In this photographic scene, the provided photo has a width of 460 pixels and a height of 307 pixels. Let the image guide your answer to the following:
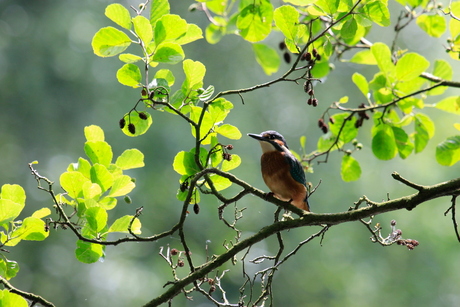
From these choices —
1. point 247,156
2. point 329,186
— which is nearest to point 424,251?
point 329,186

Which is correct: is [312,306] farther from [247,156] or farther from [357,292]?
[247,156]

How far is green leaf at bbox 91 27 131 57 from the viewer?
1869 mm

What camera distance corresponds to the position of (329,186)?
9.52 m

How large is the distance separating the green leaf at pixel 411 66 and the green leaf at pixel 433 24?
767 mm

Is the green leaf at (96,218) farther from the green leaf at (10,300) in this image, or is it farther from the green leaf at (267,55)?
the green leaf at (267,55)

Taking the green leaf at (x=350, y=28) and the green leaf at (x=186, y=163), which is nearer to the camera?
the green leaf at (x=350, y=28)

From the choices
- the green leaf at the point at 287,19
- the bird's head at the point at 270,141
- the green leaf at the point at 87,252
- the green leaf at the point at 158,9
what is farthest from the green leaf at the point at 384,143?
the green leaf at the point at 87,252

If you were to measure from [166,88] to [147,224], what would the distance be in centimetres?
725

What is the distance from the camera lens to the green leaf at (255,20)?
213 centimetres

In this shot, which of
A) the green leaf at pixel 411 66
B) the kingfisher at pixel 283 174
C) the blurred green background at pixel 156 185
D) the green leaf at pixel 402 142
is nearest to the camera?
the green leaf at pixel 411 66

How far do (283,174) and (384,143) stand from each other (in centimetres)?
67

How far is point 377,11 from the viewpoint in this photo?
6.34ft

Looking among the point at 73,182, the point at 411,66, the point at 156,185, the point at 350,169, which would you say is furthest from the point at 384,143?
the point at 156,185

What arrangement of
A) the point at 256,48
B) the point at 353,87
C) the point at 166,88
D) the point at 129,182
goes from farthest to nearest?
the point at 353,87 → the point at 256,48 → the point at 129,182 → the point at 166,88
